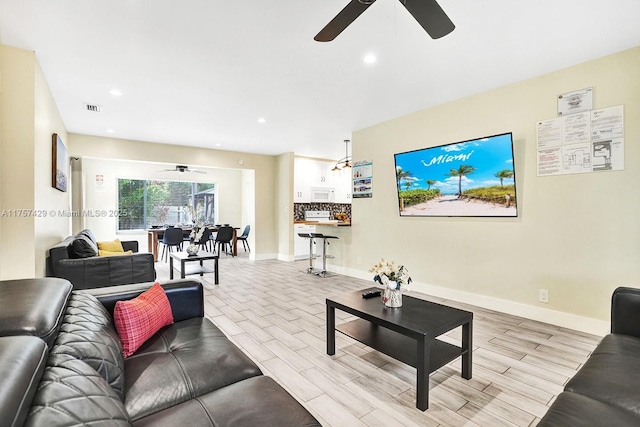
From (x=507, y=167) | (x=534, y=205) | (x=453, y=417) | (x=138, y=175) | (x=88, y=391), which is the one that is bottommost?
(x=453, y=417)

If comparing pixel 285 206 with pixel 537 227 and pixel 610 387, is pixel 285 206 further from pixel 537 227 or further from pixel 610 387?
pixel 610 387

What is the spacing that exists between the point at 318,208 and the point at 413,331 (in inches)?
259

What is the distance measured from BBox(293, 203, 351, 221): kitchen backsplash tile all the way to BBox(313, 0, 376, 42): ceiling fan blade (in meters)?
5.84

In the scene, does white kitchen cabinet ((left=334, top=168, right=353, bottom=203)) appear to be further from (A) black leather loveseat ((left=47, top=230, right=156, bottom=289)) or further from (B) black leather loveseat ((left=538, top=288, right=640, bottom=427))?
(B) black leather loveseat ((left=538, top=288, right=640, bottom=427))

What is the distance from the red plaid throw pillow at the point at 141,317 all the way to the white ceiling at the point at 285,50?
1.99 metres

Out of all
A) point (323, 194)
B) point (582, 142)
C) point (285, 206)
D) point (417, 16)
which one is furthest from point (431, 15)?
point (323, 194)

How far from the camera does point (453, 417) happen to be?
5.89 feet

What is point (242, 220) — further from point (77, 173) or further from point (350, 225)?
point (350, 225)

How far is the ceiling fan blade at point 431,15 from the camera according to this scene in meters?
1.68

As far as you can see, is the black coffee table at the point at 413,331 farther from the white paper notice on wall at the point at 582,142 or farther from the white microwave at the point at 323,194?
the white microwave at the point at 323,194

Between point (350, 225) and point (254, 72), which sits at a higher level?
point (254, 72)

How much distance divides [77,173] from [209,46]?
4.92 metres

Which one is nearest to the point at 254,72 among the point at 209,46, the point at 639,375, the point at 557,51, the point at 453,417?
the point at 209,46

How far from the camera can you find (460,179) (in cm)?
387
